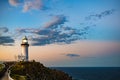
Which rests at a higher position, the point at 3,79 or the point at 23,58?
the point at 23,58

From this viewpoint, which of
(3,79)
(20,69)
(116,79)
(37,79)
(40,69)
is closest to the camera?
(3,79)

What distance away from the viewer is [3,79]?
2942cm

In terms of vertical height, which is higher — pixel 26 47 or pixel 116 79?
pixel 26 47

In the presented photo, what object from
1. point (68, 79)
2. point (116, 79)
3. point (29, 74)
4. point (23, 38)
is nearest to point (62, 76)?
point (68, 79)

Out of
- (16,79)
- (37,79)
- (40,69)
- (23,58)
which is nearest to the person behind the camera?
(16,79)

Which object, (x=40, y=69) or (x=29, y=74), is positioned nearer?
(x=29, y=74)

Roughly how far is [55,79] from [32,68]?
307cm

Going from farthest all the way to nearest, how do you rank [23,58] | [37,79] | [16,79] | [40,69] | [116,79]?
[116,79]
[23,58]
[40,69]
[37,79]
[16,79]

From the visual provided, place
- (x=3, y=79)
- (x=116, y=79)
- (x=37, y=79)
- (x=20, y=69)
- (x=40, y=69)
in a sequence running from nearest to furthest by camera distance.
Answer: (x=3, y=79) < (x=37, y=79) < (x=20, y=69) < (x=40, y=69) < (x=116, y=79)

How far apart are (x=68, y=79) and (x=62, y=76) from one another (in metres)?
1.43

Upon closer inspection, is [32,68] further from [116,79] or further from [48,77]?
[116,79]

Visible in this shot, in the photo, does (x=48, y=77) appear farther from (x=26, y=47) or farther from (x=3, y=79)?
(x=26, y=47)

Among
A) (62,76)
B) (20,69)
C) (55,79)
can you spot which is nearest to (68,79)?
(62,76)

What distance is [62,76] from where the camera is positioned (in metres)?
38.0
